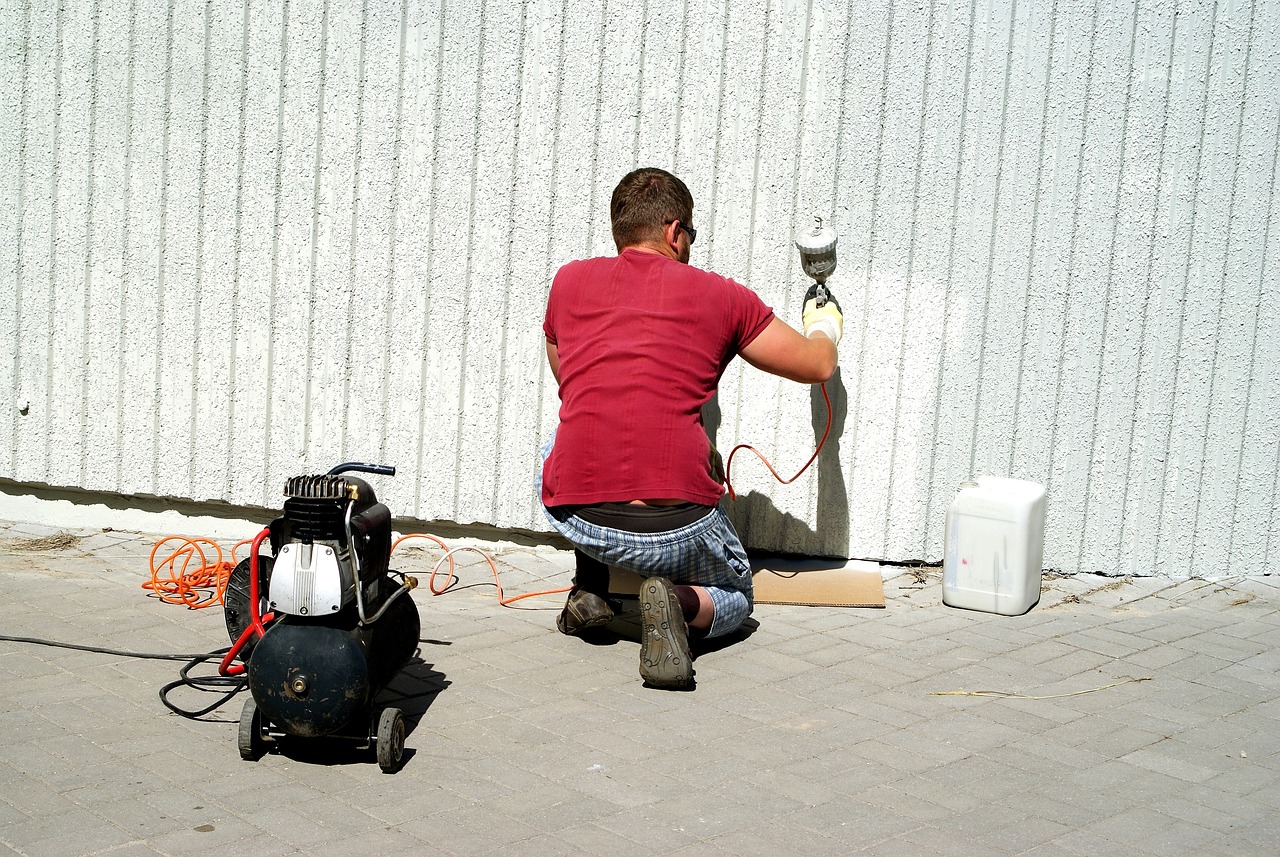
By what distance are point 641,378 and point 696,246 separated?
1402 mm

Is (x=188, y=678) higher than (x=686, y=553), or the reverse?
(x=686, y=553)

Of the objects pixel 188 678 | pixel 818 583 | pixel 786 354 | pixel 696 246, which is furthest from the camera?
pixel 696 246

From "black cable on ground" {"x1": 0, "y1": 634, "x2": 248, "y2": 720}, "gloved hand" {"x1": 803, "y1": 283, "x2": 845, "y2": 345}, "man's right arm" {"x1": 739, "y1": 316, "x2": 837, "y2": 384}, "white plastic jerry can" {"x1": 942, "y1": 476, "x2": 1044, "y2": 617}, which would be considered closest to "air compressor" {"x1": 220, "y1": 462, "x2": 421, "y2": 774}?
"black cable on ground" {"x1": 0, "y1": 634, "x2": 248, "y2": 720}

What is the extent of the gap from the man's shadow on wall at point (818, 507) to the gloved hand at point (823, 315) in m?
0.50

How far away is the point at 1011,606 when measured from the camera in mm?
5125

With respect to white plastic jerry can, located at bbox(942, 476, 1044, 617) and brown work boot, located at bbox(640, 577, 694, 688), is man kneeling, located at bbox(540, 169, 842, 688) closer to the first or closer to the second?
brown work boot, located at bbox(640, 577, 694, 688)

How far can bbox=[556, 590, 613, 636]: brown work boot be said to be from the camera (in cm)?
446

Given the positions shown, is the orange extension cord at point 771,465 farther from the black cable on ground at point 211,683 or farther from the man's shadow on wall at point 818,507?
the black cable on ground at point 211,683

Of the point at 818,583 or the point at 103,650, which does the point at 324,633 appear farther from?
the point at 818,583

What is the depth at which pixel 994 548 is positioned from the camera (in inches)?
202

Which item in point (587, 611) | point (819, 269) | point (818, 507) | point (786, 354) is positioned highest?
point (819, 269)

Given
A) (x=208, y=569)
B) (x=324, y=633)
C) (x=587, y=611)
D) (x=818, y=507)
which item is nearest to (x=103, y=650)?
(x=208, y=569)

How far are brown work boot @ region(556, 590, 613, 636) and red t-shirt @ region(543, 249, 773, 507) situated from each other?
375 millimetres

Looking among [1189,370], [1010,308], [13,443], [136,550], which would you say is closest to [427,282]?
[136,550]
